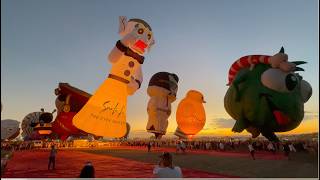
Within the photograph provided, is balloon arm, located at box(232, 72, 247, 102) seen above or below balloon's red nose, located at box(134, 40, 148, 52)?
below

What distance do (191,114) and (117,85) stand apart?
795 centimetres

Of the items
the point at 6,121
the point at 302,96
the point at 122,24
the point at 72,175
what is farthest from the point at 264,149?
the point at 6,121

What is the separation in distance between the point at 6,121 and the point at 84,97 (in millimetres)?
7828

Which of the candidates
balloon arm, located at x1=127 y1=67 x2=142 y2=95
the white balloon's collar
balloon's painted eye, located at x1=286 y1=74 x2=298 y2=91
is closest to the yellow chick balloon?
balloon arm, located at x1=127 y1=67 x2=142 y2=95

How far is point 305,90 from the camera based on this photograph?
1809 cm

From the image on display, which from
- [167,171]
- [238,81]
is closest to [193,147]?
[238,81]

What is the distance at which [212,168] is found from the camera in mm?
14203

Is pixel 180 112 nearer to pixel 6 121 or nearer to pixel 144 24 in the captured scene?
pixel 144 24

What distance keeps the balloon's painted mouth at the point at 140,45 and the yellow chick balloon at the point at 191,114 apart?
7.59 m

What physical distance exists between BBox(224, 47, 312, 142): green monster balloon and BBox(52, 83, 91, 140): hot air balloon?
13383 mm

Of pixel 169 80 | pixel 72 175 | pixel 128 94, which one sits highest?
pixel 169 80

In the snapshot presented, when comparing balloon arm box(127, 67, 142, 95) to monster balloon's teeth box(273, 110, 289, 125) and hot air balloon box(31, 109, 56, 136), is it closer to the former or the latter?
monster balloon's teeth box(273, 110, 289, 125)

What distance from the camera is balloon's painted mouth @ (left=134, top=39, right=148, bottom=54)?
54.7ft

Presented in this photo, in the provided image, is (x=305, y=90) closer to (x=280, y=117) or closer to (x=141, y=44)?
(x=280, y=117)
